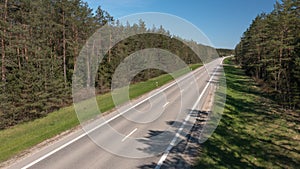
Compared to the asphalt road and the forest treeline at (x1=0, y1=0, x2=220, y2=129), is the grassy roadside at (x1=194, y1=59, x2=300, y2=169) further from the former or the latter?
the forest treeline at (x1=0, y1=0, x2=220, y2=129)

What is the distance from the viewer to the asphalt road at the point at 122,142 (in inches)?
376

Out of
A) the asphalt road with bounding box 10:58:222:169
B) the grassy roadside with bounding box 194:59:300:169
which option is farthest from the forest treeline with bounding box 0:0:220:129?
the grassy roadside with bounding box 194:59:300:169

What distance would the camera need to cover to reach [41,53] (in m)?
24.2

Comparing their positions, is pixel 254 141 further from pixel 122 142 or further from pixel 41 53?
pixel 41 53

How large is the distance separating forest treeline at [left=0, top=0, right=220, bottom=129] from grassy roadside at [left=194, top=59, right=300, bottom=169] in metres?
16.8

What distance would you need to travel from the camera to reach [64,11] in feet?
93.8

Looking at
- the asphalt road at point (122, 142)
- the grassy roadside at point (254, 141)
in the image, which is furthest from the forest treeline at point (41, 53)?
the grassy roadside at point (254, 141)

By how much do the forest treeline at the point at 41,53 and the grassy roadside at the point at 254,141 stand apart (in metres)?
16.8

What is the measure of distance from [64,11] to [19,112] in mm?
14525

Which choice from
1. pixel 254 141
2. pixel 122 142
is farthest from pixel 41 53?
pixel 254 141

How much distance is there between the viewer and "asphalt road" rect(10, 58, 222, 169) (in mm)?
9555

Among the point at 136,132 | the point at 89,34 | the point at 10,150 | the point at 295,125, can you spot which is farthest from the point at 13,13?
the point at 295,125

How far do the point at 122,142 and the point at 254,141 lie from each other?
7.46m

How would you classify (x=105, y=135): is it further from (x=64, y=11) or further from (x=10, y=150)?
(x=64, y=11)
